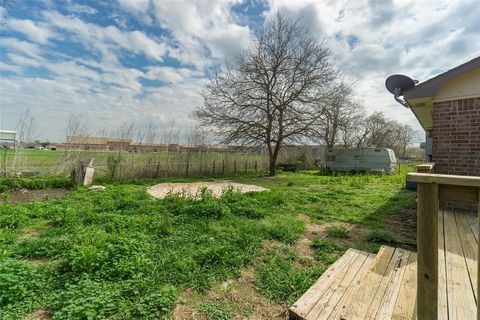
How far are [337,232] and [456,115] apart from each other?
9.30ft

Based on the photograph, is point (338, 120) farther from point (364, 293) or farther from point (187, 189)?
point (364, 293)

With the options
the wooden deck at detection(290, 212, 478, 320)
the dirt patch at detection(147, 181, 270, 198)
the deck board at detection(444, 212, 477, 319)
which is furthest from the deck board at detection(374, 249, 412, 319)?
the dirt patch at detection(147, 181, 270, 198)

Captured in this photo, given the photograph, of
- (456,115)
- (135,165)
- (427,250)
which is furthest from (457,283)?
(135,165)

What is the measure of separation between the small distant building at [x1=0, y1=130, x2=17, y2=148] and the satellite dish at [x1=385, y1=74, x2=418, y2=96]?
1309cm

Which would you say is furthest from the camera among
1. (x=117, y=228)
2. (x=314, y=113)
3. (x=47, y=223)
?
(x=314, y=113)

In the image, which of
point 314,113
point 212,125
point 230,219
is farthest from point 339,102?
point 230,219

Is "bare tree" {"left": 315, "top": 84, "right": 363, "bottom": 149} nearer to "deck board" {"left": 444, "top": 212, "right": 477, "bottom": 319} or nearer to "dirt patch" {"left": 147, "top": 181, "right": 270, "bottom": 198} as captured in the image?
"dirt patch" {"left": 147, "top": 181, "right": 270, "bottom": 198}

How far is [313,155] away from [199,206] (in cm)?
1654

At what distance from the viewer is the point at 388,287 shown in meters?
2.23

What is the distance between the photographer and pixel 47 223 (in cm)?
464

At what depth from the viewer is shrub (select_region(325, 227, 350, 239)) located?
166 inches

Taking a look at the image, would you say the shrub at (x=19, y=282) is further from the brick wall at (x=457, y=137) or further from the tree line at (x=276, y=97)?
the tree line at (x=276, y=97)

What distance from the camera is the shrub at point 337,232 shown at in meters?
4.22

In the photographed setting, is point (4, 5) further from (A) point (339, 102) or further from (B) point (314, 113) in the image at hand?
(A) point (339, 102)
